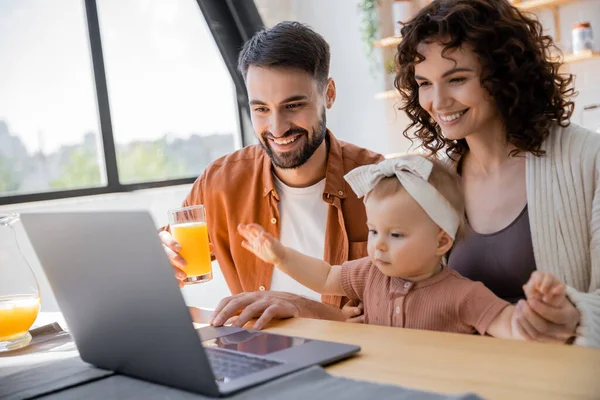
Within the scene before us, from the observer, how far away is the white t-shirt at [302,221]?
97.3 inches

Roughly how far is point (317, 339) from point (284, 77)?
136cm

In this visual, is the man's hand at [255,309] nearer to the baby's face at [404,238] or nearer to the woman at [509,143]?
the baby's face at [404,238]

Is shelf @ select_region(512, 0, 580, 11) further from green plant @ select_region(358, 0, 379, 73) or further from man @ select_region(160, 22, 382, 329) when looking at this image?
man @ select_region(160, 22, 382, 329)

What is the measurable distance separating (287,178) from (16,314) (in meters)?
1.27

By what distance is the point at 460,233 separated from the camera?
1.70 m

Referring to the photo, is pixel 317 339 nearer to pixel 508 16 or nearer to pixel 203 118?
pixel 508 16

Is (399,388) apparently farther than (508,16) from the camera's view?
No

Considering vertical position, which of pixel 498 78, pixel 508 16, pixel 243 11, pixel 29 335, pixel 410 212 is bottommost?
pixel 29 335

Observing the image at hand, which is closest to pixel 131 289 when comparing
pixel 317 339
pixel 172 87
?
pixel 317 339

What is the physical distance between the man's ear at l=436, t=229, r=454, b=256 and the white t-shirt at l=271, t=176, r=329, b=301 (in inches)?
34.6

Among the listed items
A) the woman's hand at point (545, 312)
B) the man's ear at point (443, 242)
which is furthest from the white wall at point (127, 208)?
the woman's hand at point (545, 312)

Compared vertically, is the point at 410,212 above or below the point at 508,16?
below

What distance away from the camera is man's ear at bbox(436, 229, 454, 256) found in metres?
1.61

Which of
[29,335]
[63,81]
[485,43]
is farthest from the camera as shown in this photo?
[63,81]
